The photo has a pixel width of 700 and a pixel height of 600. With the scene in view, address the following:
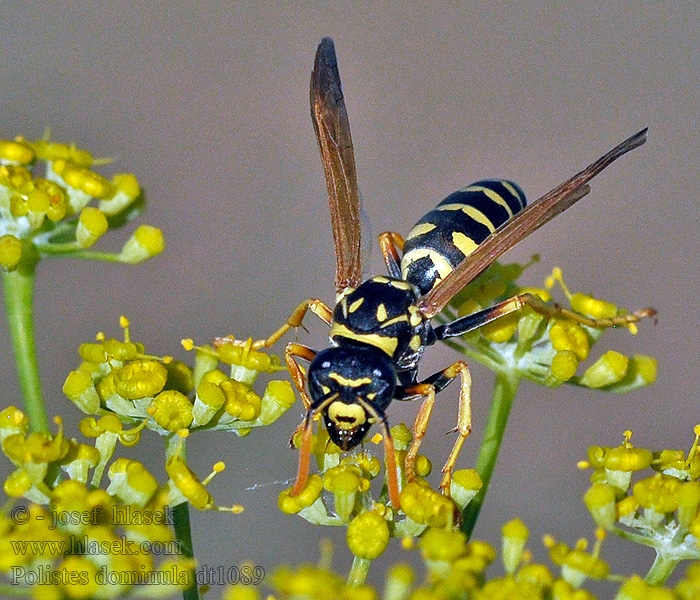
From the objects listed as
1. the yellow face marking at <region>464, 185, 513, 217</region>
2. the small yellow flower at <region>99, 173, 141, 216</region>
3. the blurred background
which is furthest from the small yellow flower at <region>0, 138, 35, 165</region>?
the blurred background

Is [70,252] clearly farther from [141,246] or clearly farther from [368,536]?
[368,536]

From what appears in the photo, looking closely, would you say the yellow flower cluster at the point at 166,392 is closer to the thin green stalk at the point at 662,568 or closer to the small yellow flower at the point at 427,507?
the small yellow flower at the point at 427,507

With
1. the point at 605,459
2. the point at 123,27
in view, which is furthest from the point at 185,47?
the point at 605,459

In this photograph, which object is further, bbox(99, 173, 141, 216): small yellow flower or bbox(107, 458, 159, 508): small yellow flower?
bbox(99, 173, 141, 216): small yellow flower

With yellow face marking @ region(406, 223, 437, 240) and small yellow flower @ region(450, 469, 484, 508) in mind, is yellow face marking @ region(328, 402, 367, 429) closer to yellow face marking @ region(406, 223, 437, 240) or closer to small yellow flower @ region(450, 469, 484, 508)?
small yellow flower @ region(450, 469, 484, 508)

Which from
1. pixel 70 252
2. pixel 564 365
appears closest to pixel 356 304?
pixel 564 365
